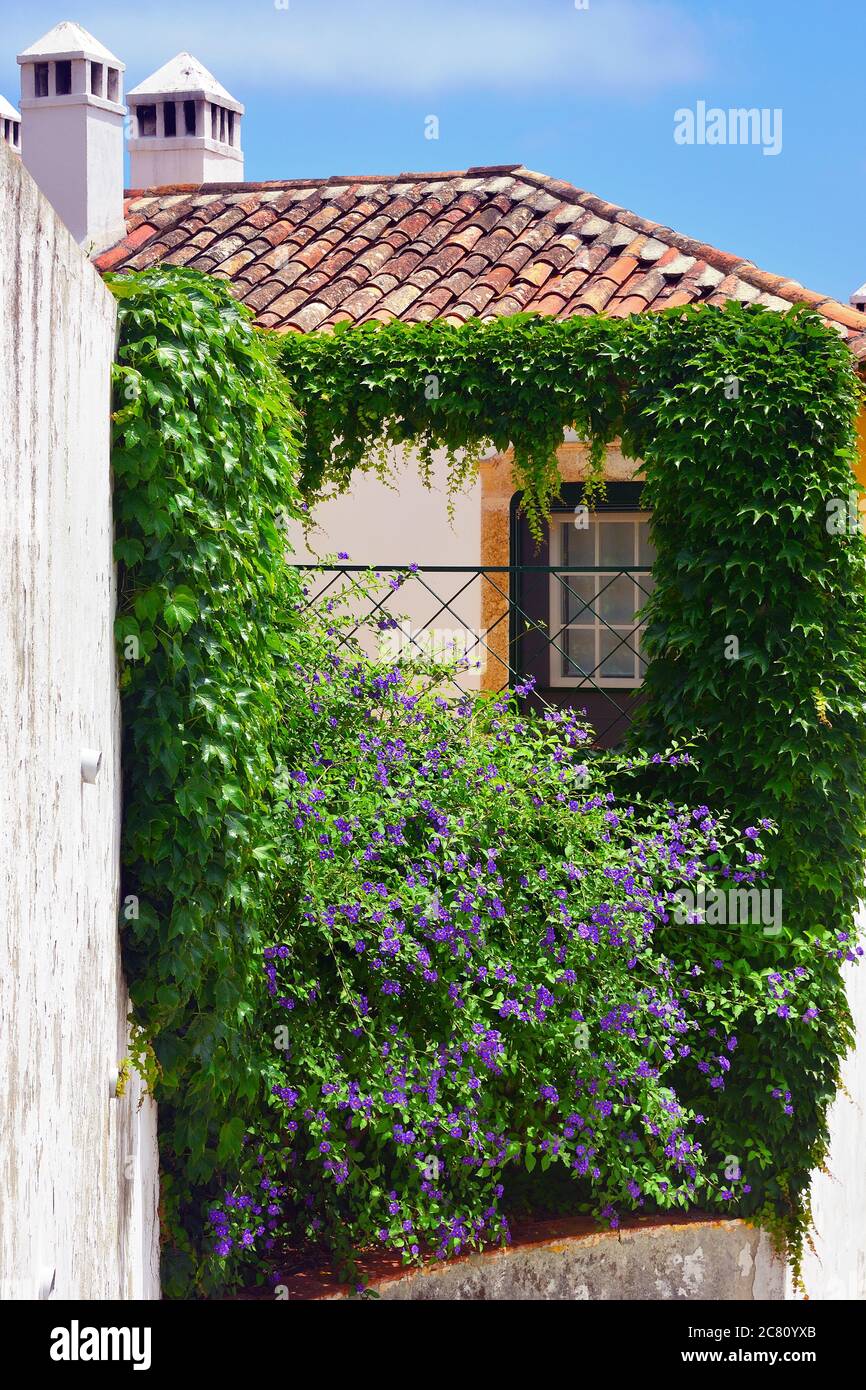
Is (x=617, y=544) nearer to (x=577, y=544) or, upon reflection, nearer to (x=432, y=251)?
(x=577, y=544)

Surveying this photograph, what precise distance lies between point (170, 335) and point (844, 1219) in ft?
19.4

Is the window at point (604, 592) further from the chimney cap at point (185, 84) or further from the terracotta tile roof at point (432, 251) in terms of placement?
the chimney cap at point (185, 84)

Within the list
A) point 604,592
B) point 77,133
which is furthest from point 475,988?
point 77,133

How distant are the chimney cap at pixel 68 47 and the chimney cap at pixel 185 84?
1.76m

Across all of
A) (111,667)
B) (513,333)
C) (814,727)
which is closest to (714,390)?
(513,333)

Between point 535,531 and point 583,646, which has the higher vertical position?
point 535,531

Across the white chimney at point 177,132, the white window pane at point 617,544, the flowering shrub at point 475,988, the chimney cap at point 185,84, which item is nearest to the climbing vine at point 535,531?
the flowering shrub at point 475,988

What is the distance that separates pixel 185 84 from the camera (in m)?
13.7

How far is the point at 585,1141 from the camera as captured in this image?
241 inches

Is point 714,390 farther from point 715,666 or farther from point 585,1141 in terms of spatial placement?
point 585,1141

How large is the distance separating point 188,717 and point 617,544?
5935mm

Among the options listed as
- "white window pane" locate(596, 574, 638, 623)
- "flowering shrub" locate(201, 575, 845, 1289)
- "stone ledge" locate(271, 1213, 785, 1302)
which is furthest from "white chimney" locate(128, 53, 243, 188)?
"stone ledge" locate(271, 1213, 785, 1302)

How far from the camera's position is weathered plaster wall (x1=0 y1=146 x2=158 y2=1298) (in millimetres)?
3496

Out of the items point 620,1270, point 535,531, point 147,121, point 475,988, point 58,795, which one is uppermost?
point 147,121
